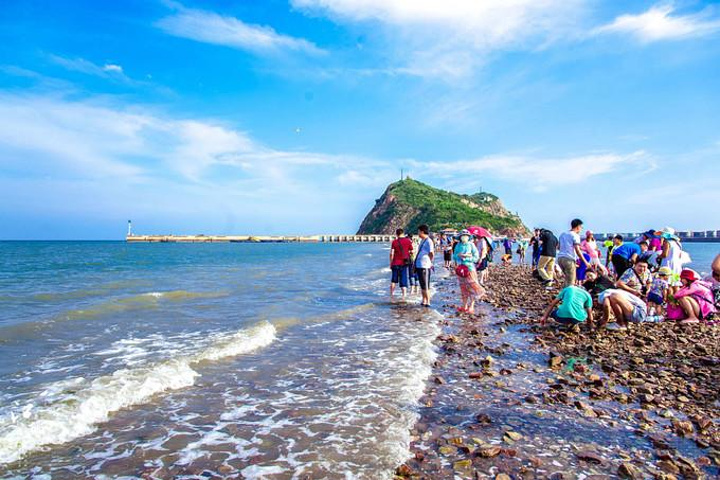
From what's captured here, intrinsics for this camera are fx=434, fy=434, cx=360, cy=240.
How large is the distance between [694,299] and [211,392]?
11.0 m

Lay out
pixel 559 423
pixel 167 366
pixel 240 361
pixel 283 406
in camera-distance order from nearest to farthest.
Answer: pixel 559 423 < pixel 283 406 < pixel 167 366 < pixel 240 361

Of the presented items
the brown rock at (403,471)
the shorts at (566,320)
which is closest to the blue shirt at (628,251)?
the shorts at (566,320)

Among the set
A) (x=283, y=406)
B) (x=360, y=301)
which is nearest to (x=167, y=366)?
Answer: (x=283, y=406)

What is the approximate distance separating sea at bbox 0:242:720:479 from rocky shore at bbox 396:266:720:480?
49cm

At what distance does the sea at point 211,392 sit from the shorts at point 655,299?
18.1 feet

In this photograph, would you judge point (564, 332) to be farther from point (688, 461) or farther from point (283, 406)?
point (283, 406)

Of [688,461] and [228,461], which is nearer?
[688,461]

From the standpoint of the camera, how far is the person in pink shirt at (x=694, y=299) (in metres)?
10.4

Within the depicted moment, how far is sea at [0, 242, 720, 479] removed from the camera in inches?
176

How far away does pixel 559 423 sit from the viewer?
5.06 meters

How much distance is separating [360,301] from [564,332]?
26.2 ft

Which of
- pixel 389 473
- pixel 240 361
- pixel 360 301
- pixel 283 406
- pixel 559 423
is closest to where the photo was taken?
pixel 389 473

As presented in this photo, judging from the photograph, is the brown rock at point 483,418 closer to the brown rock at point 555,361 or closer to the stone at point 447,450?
the stone at point 447,450

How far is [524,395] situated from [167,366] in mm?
5860
